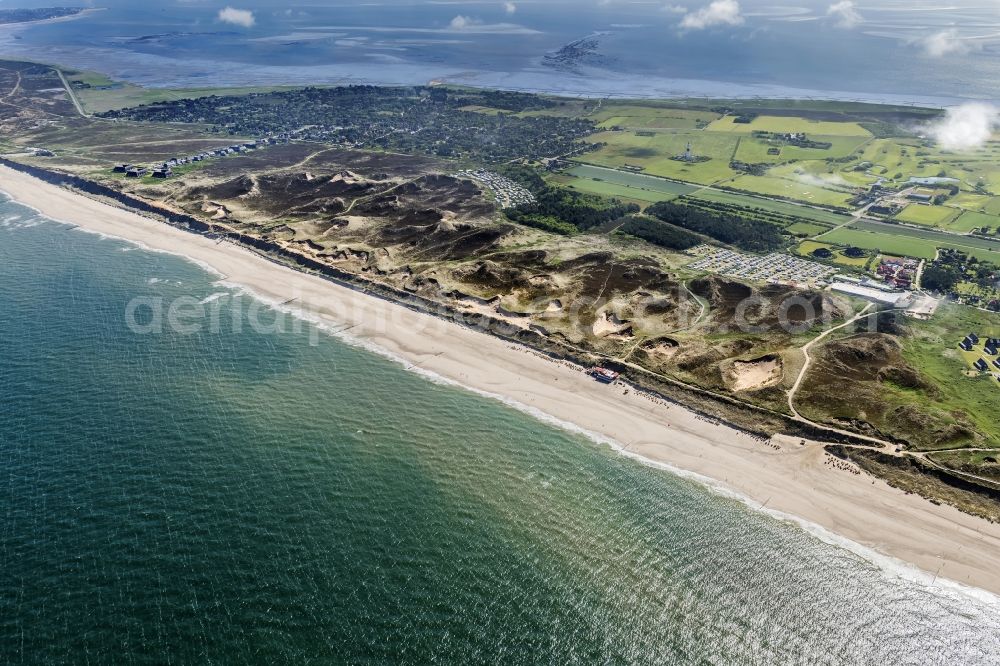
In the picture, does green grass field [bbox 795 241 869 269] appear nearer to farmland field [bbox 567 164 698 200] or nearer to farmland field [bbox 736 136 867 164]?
farmland field [bbox 567 164 698 200]

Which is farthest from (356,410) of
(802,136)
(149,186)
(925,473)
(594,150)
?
(802,136)

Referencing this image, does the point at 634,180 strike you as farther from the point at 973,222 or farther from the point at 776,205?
the point at 973,222

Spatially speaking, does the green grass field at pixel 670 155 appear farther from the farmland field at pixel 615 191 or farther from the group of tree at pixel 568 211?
the group of tree at pixel 568 211

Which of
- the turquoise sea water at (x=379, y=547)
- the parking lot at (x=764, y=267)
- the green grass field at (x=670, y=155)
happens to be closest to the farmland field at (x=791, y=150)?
the green grass field at (x=670, y=155)

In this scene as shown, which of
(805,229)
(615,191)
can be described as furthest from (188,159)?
(805,229)

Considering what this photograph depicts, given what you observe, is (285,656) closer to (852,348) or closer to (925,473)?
(925,473)
